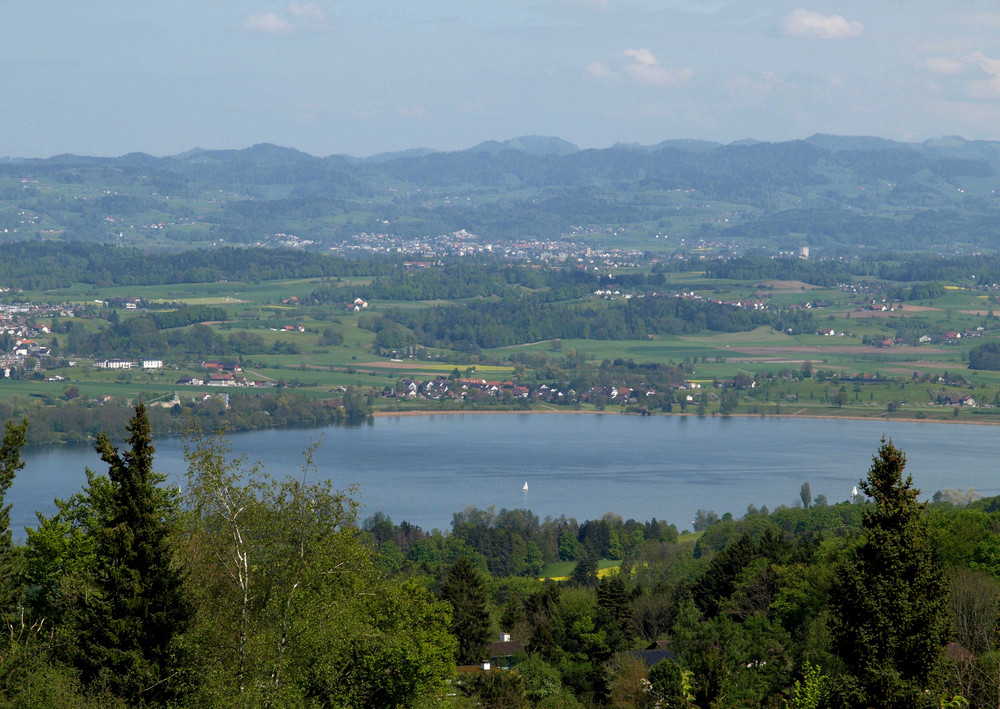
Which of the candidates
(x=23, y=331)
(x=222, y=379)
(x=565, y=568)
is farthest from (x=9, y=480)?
(x=23, y=331)

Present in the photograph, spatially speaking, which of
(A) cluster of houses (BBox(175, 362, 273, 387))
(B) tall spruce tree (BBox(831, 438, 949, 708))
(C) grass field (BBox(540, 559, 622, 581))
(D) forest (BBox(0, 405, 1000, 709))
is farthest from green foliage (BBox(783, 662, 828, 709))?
(A) cluster of houses (BBox(175, 362, 273, 387))

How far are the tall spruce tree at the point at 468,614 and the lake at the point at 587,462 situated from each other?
18018mm

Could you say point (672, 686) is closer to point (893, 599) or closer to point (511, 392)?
point (893, 599)

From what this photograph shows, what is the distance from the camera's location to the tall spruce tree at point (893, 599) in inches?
370

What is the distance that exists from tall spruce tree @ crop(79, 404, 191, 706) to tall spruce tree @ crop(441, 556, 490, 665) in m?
7.13

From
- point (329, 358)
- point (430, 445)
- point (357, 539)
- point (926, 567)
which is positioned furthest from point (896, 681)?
point (329, 358)

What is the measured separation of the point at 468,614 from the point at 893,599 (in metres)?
9.17

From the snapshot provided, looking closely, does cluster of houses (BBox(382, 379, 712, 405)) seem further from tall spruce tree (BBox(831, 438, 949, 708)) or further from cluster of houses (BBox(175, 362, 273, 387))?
tall spruce tree (BBox(831, 438, 949, 708))

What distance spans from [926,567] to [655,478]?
38.8 m

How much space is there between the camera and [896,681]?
911cm

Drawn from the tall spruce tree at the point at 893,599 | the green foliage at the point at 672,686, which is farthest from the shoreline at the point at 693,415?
the tall spruce tree at the point at 893,599

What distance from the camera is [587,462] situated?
5209 cm

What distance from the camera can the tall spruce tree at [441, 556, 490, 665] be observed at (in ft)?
56.4

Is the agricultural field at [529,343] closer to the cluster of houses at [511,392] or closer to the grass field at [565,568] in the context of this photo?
the cluster of houses at [511,392]
